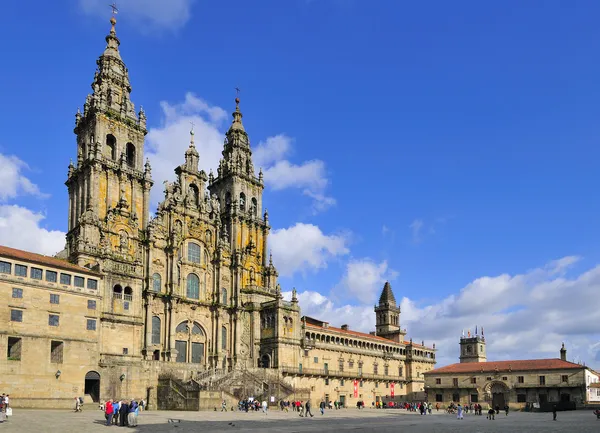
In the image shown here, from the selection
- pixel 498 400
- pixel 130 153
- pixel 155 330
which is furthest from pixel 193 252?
pixel 498 400

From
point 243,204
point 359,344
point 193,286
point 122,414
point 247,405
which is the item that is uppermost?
point 243,204

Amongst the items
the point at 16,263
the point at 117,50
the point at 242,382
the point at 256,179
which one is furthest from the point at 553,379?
the point at 117,50

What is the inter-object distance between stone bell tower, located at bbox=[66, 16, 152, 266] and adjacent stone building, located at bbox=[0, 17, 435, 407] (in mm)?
149

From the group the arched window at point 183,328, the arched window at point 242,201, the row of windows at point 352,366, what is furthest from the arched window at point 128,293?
the row of windows at point 352,366

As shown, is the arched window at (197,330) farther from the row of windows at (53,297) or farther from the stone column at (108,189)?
the row of windows at (53,297)

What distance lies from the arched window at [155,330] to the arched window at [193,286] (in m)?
5.92

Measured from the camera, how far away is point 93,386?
53.2 metres

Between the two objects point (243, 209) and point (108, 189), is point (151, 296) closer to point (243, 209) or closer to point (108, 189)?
point (108, 189)

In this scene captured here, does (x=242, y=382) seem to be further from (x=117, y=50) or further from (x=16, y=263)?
(x=117, y=50)

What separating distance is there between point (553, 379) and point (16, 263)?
6868cm

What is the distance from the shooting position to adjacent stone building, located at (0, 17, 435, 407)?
49219 millimetres

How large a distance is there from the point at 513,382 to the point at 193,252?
161 ft

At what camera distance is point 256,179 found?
88438 mm

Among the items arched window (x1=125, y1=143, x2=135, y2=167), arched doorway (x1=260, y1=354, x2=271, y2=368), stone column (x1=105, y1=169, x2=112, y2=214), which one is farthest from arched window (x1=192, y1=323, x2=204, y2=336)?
arched window (x1=125, y1=143, x2=135, y2=167)
